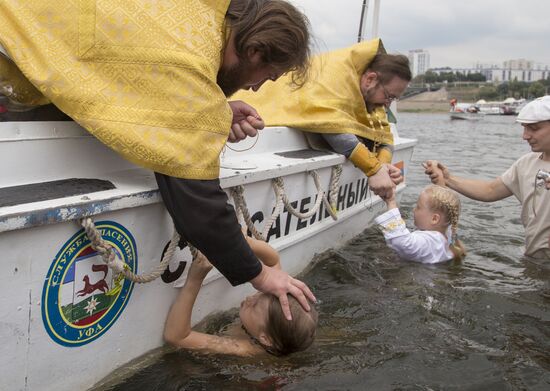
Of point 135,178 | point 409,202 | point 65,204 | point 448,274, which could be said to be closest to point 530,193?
point 448,274

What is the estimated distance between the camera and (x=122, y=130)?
6.32 ft

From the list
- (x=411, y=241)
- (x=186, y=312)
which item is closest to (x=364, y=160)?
(x=411, y=241)

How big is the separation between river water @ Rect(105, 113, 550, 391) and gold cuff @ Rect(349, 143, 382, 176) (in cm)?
73

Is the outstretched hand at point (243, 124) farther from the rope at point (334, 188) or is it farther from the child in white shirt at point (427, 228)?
the child in white shirt at point (427, 228)

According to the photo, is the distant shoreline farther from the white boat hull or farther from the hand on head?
the white boat hull

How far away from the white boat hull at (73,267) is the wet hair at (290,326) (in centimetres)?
46

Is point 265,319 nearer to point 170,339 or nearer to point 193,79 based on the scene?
point 170,339

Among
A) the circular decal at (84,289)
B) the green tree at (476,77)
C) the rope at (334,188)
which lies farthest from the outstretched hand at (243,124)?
the green tree at (476,77)

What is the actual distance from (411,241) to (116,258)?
2605 mm

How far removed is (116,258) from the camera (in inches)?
79.6

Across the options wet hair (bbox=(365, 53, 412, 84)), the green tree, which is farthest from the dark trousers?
the green tree

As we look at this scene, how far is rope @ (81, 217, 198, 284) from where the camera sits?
6.31 feet

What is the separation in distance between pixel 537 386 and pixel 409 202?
4866mm

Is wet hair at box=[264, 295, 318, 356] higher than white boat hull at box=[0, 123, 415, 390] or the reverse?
the reverse
